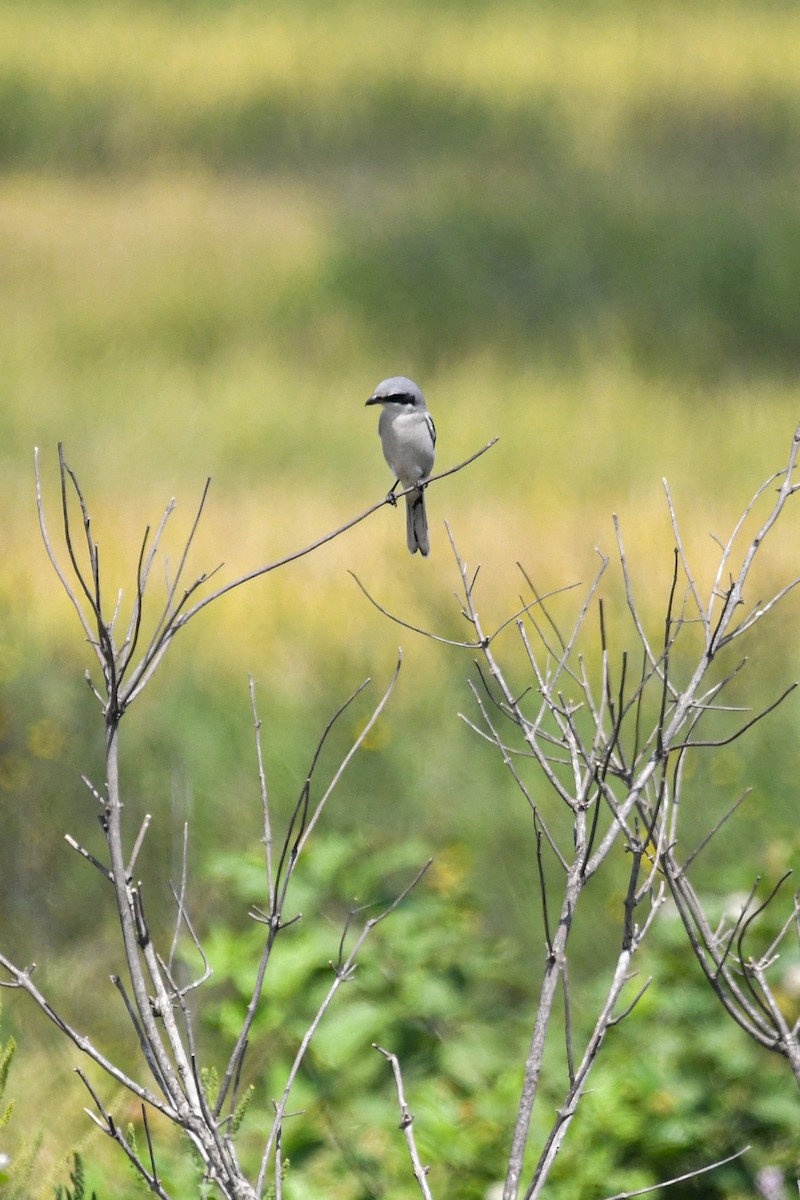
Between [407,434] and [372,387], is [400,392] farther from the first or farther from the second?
[372,387]

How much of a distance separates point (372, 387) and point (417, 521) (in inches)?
313

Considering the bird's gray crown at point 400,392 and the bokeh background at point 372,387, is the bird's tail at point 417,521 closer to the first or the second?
the bird's gray crown at point 400,392

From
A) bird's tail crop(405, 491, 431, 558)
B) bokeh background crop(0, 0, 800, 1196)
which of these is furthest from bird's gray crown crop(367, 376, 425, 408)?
bokeh background crop(0, 0, 800, 1196)

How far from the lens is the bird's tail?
95.3 inches

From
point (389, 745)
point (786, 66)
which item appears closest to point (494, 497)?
point (389, 745)

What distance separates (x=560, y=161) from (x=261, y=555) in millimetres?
7648

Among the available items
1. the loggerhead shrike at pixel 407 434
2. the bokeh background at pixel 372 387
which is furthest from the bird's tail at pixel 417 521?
the bokeh background at pixel 372 387

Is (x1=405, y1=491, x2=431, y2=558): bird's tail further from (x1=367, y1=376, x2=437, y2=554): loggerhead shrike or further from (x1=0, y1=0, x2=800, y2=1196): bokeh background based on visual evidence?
(x1=0, y1=0, x2=800, y2=1196): bokeh background

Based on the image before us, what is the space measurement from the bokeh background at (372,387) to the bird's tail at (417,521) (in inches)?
25.1

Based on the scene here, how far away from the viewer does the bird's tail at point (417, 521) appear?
2422mm

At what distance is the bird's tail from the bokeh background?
637mm

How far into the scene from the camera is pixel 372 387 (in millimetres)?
10352

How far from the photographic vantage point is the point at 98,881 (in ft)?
15.8

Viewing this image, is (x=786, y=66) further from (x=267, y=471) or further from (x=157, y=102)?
(x=267, y=471)
